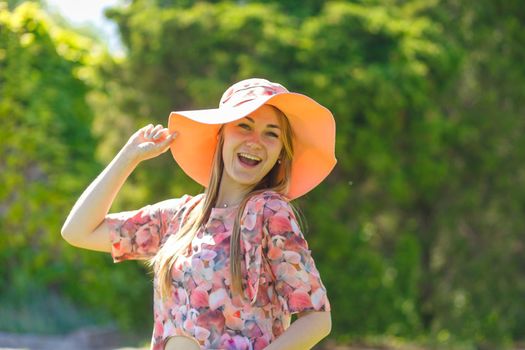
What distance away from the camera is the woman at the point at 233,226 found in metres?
2.27

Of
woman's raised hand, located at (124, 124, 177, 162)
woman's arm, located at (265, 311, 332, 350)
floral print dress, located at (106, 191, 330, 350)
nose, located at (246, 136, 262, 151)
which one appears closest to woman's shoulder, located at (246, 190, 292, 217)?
floral print dress, located at (106, 191, 330, 350)

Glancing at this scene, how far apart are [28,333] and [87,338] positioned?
56cm

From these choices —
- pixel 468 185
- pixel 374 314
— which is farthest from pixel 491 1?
pixel 374 314

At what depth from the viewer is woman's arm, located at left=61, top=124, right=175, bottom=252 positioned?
2553 mm

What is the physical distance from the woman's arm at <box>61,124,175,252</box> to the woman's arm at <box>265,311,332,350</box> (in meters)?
0.62

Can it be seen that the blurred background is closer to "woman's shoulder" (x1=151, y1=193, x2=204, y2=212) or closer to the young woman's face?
"woman's shoulder" (x1=151, y1=193, x2=204, y2=212)

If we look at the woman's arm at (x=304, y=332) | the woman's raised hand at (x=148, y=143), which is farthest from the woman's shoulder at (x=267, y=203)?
the woman's raised hand at (x=148, y=143)

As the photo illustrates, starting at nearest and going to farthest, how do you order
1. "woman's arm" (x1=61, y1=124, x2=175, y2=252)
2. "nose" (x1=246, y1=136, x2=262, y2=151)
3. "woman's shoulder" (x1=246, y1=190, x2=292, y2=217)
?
"woman's shoulder" (x1=246, y1=190, x2=292, y2=217) → "nose" (x1=246, y1=136, x2=262, y2=151) → "woman's arm" (x1=61, y1=124, x2=175, y2=252)

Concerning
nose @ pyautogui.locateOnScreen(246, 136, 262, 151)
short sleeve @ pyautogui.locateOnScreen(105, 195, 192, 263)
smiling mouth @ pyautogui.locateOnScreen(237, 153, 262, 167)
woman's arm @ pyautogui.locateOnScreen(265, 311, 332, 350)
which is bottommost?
woman's arm @ pyautogui.locateOnScreen(265, 311, 332, 350)

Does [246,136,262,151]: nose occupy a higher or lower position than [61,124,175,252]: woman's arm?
higher

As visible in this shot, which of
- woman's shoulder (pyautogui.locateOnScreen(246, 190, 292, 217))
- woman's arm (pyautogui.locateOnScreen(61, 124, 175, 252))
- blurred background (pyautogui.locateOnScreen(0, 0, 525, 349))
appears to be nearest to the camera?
woman's shoulder (pyautogui.locateOnScreen(246, 190, 292, 217))

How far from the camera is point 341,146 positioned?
27.2 ft

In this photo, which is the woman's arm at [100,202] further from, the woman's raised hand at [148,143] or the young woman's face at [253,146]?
the young woman's face at [253,146]

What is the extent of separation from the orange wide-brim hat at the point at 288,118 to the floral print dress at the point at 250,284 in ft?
0.79
